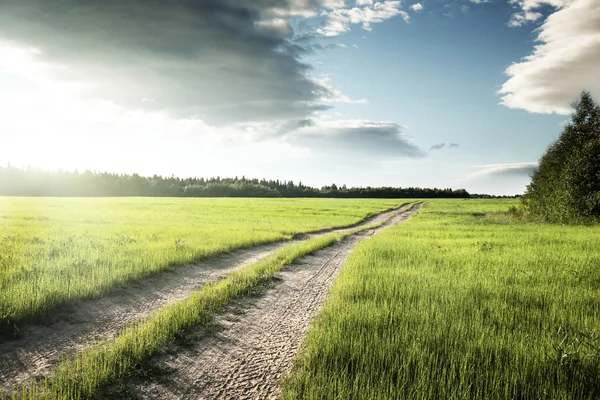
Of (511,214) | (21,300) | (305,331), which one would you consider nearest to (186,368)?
(305,331)

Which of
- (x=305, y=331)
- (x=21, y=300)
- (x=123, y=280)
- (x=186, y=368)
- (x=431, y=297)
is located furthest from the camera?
(x=123, y=280)

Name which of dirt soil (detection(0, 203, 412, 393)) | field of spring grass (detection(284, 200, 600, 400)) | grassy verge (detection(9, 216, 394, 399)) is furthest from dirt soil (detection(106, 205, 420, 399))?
dirt soil (detection(0, 203, 412, 393))

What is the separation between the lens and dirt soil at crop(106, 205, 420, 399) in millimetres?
4574

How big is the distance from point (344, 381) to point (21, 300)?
23.8ft

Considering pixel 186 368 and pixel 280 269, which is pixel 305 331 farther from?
pixel 280 269

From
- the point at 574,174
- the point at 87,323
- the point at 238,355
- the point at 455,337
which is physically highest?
the point at 574,174

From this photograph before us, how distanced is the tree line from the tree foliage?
103547mm

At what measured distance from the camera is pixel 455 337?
5.93 metres

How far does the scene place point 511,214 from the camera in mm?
47156

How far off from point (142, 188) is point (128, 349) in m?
149

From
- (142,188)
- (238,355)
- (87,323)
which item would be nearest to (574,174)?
(238,355)

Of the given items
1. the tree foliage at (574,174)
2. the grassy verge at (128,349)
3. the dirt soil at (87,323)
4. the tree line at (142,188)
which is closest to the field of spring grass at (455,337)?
the grassy verge at (128,349)

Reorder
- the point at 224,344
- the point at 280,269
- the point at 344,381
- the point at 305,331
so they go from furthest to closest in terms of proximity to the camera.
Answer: the point at 280,269
the point at 305,331
the point at 224,344
the point at 344,381

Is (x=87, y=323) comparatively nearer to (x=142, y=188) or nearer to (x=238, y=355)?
(x=238, y=355)
